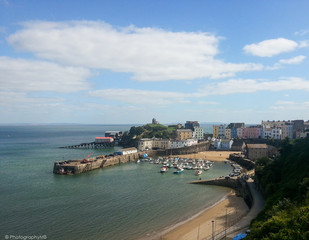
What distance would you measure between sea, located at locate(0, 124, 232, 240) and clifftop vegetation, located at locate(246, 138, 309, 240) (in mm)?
7621

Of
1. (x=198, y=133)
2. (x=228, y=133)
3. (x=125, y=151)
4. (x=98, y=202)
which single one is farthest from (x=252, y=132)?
(x=98, y=202)

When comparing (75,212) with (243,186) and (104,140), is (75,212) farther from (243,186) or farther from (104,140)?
(104,140)

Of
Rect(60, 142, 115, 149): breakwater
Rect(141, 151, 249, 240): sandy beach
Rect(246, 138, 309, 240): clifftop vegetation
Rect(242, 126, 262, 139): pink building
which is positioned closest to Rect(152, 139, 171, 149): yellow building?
Rect(60, 142, 115, 149): breakwater

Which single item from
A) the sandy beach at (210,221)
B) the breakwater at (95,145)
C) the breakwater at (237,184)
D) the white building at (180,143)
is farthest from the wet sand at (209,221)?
the breakwater at (95,145)

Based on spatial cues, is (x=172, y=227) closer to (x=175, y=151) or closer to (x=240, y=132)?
(x=175, y=151)

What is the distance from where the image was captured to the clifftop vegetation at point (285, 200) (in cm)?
1627

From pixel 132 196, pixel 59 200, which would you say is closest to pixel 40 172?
pixel 59 200

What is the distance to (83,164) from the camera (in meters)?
55.1

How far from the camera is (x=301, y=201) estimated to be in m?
21.3

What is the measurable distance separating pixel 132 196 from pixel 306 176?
69.5 ft

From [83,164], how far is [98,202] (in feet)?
75.4

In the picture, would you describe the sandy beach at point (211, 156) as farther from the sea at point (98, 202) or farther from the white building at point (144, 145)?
the sea at point (98, 202)

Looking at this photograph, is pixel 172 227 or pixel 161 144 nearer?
pixel 172 227

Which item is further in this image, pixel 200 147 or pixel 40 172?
pixel 200 147
